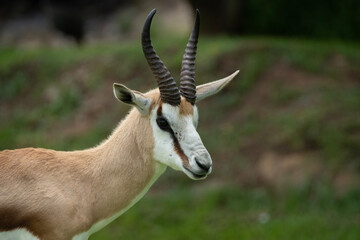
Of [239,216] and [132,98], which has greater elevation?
[132,98]

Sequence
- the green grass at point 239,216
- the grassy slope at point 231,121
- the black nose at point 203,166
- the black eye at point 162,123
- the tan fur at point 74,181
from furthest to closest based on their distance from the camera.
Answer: the grassy slope at point 231,121 < the green grass at point 239,216 < the black eye at point 162,123 < the black nose at point 203,166 < the tan fur at point 74,181

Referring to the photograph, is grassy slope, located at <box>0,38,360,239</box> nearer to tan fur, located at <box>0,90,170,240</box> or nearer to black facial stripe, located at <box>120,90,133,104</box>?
tan fur, located at <box>0,90,170,240</box>

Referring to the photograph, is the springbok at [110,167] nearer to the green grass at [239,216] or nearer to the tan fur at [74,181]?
the tan fur at [74,181]

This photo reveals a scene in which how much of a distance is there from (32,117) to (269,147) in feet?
17.0

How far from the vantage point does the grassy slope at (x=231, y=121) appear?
9.33m

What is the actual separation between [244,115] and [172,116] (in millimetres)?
6527

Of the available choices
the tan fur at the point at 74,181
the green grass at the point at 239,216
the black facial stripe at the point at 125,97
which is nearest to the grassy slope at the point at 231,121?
the green grass at the point at 239,216

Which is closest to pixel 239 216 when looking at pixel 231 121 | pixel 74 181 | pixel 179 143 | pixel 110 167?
pixel 231 121

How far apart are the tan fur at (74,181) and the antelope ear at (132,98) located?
0.08m

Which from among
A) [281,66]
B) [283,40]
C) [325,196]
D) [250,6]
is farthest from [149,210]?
[250,6]

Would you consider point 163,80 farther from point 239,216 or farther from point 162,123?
point 239,216

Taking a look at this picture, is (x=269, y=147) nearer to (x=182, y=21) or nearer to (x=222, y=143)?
(x=222, y=143)

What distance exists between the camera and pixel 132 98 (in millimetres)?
4750

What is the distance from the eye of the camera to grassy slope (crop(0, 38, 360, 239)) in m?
9.33
